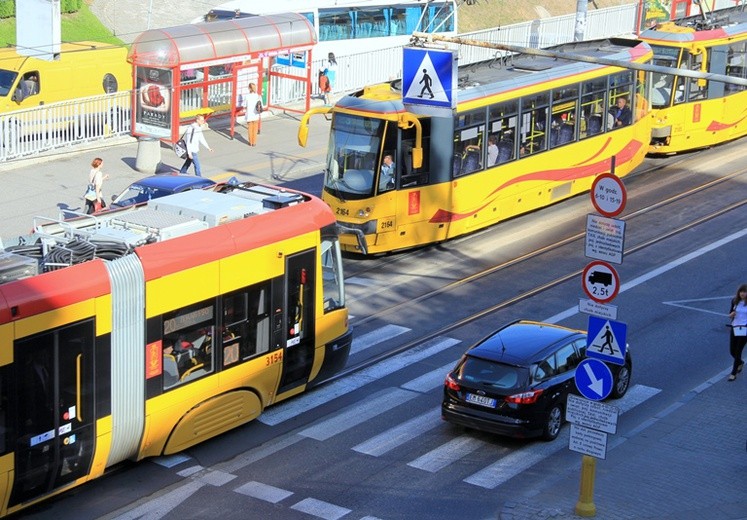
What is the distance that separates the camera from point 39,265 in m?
14.0

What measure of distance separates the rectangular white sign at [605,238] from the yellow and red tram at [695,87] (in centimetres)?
1777

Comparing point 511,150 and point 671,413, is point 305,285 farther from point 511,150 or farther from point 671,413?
point 511,150

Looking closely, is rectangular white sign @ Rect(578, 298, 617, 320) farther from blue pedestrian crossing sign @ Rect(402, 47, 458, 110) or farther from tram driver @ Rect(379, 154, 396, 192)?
tram driver @ Rect(379, 154, 396, 192)

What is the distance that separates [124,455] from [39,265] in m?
2.37

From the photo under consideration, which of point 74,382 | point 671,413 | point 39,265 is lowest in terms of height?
point 671,413

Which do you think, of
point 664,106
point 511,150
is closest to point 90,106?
point 511,150

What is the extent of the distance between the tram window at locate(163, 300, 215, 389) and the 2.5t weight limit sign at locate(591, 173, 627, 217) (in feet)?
15.4

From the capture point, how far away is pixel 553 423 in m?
16.3

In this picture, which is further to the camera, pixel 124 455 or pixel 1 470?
pixel 124 455

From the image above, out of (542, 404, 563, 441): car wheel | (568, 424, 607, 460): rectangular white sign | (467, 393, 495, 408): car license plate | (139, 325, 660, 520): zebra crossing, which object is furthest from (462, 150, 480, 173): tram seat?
(568, 424, 607, 460): rectangular white sign

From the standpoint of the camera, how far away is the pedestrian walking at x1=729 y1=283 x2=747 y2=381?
18.2m

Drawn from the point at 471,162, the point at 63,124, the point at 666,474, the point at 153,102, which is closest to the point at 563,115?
the point at 471,162

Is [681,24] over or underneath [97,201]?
over

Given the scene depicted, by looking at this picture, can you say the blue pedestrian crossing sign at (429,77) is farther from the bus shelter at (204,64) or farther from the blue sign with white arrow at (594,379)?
the bus shelter at (204,64)
